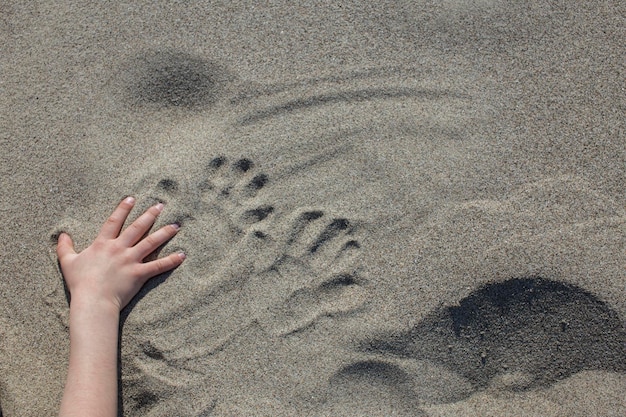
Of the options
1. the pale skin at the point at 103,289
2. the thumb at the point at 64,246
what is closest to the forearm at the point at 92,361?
the pale skin at the point at 103,289

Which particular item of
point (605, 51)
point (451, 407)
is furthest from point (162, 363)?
point (605, 51)

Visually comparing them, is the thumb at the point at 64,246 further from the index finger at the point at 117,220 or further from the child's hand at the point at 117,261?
the index finger at the point at 117,220

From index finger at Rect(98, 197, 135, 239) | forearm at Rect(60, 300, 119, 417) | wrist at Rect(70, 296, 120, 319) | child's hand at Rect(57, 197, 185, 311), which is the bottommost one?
forearm at Rect(60, 300, 119, 417)

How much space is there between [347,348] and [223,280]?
49 centimetres

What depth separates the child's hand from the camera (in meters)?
1.71

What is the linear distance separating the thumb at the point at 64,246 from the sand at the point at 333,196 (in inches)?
1.3

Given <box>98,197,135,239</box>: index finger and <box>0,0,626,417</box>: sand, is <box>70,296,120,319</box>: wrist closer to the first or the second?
<box>0,0,626,417</box>: sand

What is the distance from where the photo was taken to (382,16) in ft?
6.15

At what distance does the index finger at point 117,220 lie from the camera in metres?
1.75

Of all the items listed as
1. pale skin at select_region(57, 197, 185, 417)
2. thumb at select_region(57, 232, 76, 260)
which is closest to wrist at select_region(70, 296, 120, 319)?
pale skin at select_region(57, 197, 185, 417)

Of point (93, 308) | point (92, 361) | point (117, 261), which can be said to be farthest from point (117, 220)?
point (92, 361)

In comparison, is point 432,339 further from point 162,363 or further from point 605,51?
point 605,51

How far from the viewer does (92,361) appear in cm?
163

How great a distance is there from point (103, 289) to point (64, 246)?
0.71 feet
